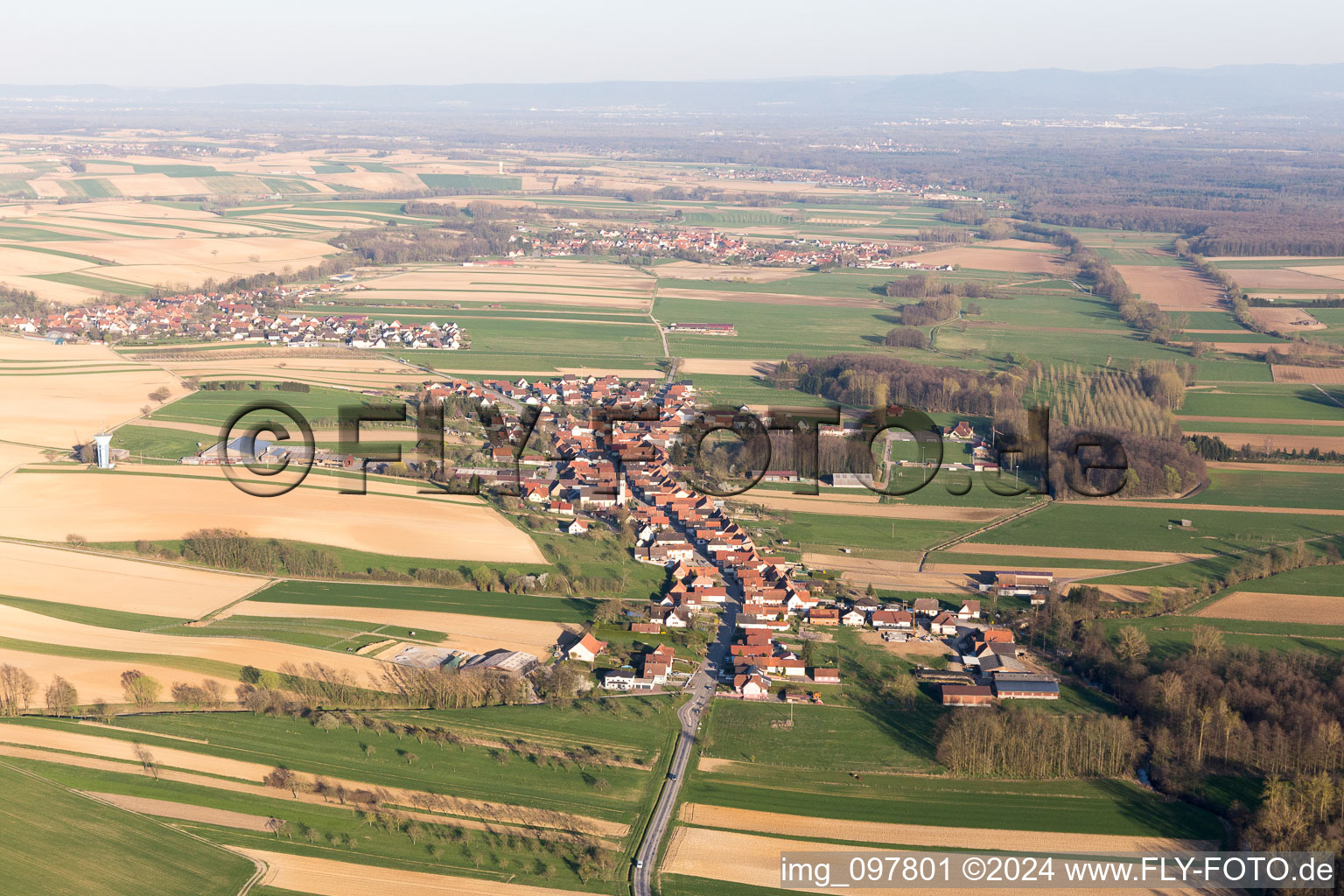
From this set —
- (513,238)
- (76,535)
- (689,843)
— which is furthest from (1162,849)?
(513,238)

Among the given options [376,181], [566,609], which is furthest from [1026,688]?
[376,181]

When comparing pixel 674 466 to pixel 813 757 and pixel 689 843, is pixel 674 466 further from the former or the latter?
pixel 689 843

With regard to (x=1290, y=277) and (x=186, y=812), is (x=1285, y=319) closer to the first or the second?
(x=1290, y=277)

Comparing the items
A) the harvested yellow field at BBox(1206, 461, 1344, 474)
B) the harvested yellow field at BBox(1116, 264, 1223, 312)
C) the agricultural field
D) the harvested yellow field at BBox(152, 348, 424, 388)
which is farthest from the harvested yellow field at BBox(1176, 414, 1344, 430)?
the harvested yellow field at BBox(152, 348, 424, 388)

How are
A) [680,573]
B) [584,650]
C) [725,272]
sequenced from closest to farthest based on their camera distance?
[584,650] < [680,573] < [725,272]

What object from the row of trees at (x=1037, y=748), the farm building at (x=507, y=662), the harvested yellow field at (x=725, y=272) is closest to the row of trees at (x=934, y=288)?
the harvested yellow field at (x=725, y=272)

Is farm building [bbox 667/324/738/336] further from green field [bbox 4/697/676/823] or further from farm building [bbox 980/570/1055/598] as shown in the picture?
green field [bbox 4/697/676/823]
